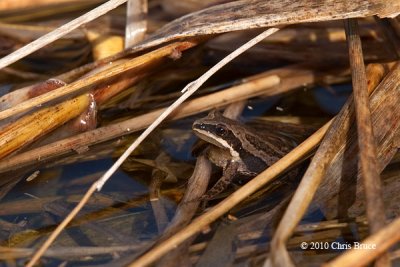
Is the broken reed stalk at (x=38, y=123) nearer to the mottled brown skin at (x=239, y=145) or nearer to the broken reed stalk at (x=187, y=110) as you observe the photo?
the broken reed stalk at (x=187, y=110)

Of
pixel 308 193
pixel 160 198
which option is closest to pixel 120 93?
pixel 160 198

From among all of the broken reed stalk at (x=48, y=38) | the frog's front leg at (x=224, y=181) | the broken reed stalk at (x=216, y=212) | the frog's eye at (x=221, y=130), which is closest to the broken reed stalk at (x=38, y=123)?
the broken reed stalk at (x=48, y=38)

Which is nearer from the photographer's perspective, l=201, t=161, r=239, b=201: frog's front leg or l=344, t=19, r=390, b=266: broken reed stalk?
l=344, t=19, r=390, b=266: broken reed stalk

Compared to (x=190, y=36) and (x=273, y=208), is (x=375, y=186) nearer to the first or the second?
(x=273, y=208)

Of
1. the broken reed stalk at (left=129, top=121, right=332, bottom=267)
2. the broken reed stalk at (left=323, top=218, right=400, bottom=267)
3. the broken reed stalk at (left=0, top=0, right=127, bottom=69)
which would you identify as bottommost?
the broken reed stalk at (left=323, top=218, right=400, bottom=267)

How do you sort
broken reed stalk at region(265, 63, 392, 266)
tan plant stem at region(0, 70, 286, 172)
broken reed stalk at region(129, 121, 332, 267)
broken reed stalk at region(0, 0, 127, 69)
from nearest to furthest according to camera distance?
broken reed stalk at region(265, 63, 392, 266)
broken reed stalk at region(129, 121, 332, 267)
broken reed stalk at region(0, 0, 127, 69)
tan plant stem at region(0, 70, 286, 172)

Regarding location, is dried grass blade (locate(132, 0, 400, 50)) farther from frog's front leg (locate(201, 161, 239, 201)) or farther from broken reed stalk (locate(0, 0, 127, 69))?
frog's front leg (locate(201, 161, 239, 201))

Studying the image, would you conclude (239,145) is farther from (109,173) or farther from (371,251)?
(371,251)

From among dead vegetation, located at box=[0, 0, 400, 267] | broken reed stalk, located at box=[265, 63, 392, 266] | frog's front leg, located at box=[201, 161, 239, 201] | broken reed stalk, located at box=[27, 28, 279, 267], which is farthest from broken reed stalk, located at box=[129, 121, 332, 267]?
frog's front leg, located at box=[201, 161, 239, 201]

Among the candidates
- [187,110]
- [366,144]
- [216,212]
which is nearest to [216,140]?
[187,110]
